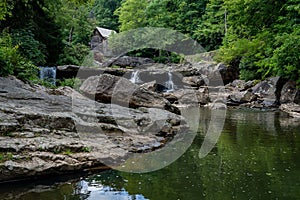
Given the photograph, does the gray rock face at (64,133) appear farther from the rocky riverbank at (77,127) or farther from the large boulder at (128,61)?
the large boulder at (128,61)

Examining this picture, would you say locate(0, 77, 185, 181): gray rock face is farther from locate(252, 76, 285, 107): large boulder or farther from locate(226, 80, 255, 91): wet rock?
locate(226, 80, 255, 91): wet rock

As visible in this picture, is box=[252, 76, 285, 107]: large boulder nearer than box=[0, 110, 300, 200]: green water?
No

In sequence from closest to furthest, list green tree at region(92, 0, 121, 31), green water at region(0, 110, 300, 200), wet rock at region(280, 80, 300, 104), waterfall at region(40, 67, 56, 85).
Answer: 1. green water at region(0, 110, 300, 200)
2. wet rock at region(280, 80, 300, 104)
3. waterfall at region(40, 67, 56, 85)
4. green tree at region(92, 0, 121, 31)

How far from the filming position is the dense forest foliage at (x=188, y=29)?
15086 mm

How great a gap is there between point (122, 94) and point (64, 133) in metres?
5.01

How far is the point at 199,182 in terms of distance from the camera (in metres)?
5.16

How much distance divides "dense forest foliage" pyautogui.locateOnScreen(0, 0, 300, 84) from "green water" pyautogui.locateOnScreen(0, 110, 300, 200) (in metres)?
6.43

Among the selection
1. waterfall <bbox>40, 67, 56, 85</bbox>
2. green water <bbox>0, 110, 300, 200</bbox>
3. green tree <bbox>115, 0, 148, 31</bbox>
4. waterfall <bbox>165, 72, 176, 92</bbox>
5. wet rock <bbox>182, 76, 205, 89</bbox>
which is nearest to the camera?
green water <bbox>0, 110, 300, 200</bbox>

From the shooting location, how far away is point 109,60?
117 feet

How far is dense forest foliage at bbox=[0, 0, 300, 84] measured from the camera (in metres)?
15.1

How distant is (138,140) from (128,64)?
26775 millimetres

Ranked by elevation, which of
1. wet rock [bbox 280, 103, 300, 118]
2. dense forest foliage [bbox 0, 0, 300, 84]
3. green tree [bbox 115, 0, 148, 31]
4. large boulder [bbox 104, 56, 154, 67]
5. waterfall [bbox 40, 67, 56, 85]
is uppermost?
green tree [bbox 115, 0, 148, 31]

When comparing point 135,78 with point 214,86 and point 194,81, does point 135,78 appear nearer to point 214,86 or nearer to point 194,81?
point 194,81

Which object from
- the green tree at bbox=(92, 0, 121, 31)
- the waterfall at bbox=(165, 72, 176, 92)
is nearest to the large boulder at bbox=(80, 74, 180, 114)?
the waterfall at bbox=(165, 72, 176, 92)
